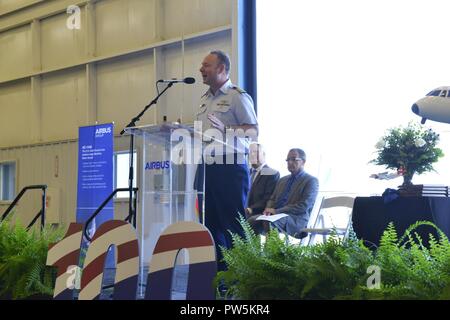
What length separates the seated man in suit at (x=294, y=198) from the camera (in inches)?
171

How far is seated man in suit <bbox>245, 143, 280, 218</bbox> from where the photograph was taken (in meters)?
4.71

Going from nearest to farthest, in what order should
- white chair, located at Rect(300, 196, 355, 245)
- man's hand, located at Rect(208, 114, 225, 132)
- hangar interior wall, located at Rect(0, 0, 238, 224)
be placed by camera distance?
man's hand, located at Rect(208, 114, 225, 132) < white chair, located at Rect(300, 196, 355, 245) < hangar interior wall, located at Rect(0, 0, 238, 224)

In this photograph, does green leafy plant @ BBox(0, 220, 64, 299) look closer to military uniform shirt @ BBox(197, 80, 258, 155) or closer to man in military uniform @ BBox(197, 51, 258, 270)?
man in military uniform @ BBox(197, 51, 258, 270)

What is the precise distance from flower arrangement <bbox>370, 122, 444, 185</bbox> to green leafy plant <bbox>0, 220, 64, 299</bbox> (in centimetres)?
158

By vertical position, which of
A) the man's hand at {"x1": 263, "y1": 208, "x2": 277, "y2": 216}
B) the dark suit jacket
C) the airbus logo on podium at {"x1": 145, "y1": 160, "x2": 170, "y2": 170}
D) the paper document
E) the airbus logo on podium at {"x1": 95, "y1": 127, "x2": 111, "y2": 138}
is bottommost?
the paper document

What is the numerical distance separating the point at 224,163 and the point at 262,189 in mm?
1557

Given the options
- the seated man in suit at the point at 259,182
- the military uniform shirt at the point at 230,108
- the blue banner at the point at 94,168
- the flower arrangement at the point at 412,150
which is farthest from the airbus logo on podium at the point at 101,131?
the flower arrangement at the point at 412,150

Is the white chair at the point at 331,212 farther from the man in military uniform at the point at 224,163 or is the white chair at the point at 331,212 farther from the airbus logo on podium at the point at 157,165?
the man in military uniform at the point at 224,163

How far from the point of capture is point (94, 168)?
22.0ft

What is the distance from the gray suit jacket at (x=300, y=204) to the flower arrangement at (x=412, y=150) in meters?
1.53

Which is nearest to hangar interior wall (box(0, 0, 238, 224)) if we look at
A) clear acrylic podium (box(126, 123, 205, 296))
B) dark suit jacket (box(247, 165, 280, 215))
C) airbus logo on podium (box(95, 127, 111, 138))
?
airbus logo on podium (box(95, 127, 111, 138))

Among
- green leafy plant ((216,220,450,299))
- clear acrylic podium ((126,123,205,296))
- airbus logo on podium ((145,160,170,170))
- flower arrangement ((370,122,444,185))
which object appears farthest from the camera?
airbus logo on podium ((145,160,170,170))

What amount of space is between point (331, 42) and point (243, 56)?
978mm
